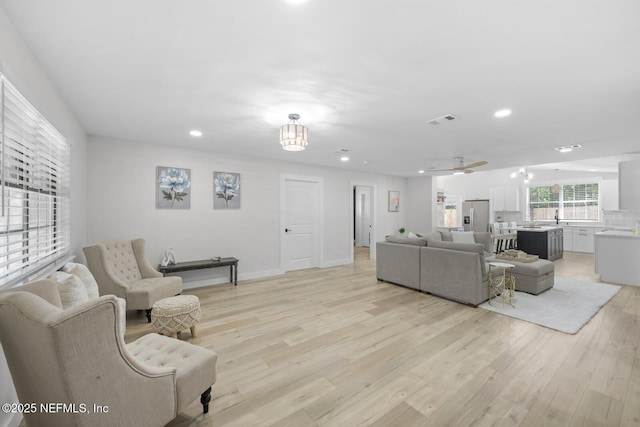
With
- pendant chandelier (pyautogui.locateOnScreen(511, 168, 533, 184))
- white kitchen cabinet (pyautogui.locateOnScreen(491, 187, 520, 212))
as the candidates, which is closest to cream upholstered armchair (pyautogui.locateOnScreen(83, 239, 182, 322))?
pendant chandelier (pyautogui.locateOnScreen(511, 168, 533, 184))

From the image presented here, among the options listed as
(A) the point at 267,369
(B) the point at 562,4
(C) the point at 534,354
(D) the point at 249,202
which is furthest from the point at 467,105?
(D) the point at 249,202

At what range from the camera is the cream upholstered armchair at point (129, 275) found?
3.28 metres

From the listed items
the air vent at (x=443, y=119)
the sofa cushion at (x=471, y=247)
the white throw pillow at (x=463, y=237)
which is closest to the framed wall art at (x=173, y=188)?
the air vent at (x=443, y=119)

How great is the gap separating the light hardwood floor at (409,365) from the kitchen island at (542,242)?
334 cm

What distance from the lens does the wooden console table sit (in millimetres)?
4359

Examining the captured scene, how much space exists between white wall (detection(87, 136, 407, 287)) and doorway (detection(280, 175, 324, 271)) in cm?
15

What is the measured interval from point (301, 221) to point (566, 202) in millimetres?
8915

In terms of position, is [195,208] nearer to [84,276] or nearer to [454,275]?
[84,276]

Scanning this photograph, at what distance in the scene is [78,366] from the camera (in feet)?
3.79

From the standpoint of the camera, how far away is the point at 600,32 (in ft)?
5.47

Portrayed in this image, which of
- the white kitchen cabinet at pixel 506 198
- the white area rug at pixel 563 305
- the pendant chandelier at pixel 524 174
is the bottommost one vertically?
the white area rug at pixel 563 305

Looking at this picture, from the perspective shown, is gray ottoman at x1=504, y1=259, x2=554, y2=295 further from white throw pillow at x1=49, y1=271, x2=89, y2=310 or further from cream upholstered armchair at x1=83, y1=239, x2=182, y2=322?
white throw pillow at x1=49, y1=271, x2=89, y2=310

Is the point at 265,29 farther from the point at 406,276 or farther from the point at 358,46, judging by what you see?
the point at 406,276

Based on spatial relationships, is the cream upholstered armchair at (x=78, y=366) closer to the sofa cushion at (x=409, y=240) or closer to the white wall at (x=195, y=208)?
the white wall at (x=195, y=208)
